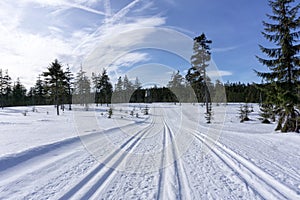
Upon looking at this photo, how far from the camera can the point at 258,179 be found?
3.92m

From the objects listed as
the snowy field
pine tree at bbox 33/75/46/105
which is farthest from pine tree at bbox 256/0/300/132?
pine tree at bbox 33/75/46/105

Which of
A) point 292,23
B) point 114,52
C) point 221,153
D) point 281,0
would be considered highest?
point 281,0

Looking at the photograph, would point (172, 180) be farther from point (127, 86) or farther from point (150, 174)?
point (127, 86)

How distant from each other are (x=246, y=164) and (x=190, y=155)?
1.62 metres

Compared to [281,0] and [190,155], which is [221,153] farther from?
[281,0]

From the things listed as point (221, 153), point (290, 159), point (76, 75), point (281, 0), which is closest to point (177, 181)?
point (221, 153)

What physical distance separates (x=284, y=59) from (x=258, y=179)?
9.88 m

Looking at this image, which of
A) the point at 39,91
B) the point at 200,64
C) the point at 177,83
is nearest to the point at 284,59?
the point at 200,64

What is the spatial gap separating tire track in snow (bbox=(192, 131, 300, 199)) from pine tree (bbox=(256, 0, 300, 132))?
742 centimetres

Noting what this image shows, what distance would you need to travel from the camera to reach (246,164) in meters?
4.94

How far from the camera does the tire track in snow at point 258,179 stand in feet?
10.6

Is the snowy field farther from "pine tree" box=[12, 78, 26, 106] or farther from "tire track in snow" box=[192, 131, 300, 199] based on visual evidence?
"pine tree" box=[12, 78, 26, 106]

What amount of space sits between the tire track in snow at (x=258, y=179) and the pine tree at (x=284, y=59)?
742 centimetres

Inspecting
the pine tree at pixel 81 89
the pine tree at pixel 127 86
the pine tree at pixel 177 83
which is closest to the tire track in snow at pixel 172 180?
the pine tree at pixel 127 86
